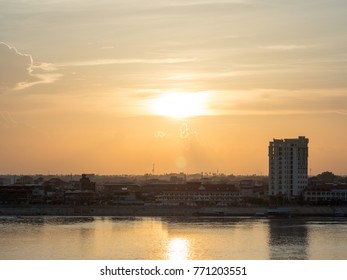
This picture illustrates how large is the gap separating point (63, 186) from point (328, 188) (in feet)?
66.2

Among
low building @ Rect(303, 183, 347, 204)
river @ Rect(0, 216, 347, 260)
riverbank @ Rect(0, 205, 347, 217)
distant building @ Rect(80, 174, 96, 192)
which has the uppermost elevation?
distant building @ Rect(80, 174, 96, 192)

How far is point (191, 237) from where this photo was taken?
27094 millimetres

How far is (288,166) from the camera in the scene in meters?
49.5

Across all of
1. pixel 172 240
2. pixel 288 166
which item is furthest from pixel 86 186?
pixel 172 240

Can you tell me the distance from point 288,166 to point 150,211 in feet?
32.4

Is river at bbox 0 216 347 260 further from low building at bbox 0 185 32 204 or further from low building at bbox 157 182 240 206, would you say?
low building at bbox 0 185 32 204

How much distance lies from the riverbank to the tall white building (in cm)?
617

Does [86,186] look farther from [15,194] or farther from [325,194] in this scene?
[325,194]

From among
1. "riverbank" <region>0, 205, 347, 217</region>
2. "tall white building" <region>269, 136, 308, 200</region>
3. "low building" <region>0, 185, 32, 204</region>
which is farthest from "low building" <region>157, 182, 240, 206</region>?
"low building" <region>0, 185, 32, 204</region>

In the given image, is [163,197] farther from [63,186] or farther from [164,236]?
[164,236]

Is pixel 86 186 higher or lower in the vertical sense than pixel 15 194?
higher

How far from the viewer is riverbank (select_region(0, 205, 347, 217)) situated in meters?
42.0
